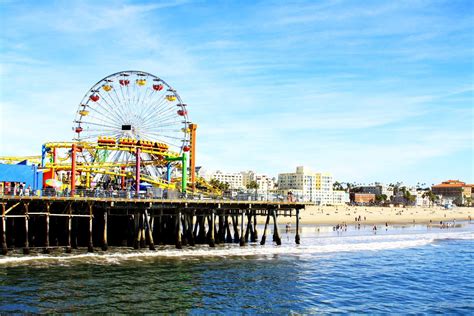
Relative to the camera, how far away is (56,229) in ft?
161

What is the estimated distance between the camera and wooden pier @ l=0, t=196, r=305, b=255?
138 ft

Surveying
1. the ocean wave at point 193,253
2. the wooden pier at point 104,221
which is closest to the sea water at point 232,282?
the ocean wave at point 193,253

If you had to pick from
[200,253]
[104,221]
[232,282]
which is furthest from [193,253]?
[232,282]

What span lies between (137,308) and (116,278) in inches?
295

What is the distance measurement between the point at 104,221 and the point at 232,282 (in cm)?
1472

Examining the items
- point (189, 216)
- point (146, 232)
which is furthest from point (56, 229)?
point (189, 216)

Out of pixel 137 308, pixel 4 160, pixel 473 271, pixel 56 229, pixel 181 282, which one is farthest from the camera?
pixel 4 160

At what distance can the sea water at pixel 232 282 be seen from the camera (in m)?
27.1

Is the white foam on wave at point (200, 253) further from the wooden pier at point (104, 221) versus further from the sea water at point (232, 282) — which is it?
the wooden pier at point (104, 221)

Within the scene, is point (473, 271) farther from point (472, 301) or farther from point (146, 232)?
point (146, 232)

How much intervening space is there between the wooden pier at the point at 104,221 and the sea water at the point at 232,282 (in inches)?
83.9

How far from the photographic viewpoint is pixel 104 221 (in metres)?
43.6

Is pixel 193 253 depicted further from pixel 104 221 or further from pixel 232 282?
pixel 232 282

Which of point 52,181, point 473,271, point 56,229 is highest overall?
point 52,181
